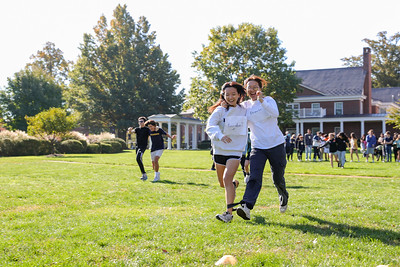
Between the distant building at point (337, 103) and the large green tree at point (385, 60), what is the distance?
2372cm

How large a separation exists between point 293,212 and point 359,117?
43.6m

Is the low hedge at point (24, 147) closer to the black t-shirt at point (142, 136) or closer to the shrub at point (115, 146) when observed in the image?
the shrub at point (115, 146)

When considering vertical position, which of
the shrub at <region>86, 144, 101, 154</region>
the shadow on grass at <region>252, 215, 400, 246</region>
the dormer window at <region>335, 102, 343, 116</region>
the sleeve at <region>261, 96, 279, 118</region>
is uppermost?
the dormer window at <region>335, 102, 343, 116</region>

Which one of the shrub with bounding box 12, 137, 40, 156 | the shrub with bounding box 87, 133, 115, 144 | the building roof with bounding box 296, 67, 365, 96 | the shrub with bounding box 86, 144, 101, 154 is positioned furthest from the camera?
the building roof with bounding box 296, 67, 365, 96

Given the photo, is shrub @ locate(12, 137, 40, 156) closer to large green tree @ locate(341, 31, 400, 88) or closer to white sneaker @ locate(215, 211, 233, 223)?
white sneaker @ locate(215, 211, 233, 223)

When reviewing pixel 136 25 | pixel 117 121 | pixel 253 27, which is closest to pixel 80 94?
pixel 117 121

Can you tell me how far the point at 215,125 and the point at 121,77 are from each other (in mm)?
53463

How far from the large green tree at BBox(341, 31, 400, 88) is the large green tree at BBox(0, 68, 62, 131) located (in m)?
55.7

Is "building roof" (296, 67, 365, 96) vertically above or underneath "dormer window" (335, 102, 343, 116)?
above

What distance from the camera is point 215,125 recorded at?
567cm

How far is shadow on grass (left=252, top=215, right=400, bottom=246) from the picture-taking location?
4673 millimetres

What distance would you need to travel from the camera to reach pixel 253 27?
41.1 metres

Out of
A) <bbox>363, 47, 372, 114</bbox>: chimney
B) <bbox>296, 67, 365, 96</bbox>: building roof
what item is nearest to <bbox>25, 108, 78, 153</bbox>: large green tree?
<bbox>296, 67, 365, 96</bbox>: building roof

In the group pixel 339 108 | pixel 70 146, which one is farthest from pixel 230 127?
pixel 339 108
